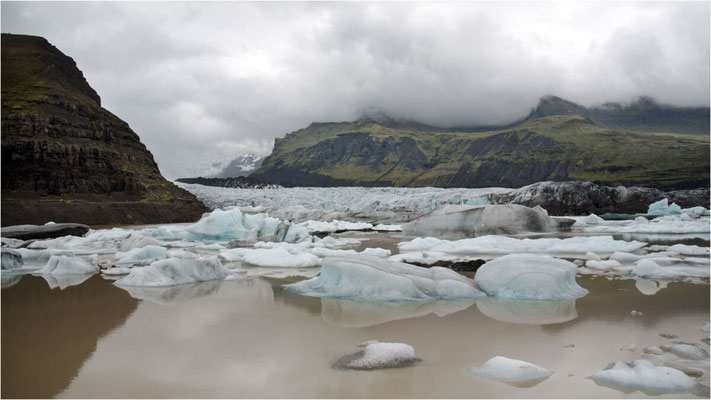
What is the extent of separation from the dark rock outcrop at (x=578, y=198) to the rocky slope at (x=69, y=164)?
24.6m

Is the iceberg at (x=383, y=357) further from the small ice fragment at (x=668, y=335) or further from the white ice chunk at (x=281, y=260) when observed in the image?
the white ice chunk at (x=281, y=260)

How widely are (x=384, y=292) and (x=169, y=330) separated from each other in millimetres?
2668

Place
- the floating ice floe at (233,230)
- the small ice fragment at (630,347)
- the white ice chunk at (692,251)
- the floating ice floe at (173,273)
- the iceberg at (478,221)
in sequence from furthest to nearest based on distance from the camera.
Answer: the iceberg at (478,221)
the floating ice floe at (233,230)
the white ice chunk at (692,251)
the floating ice floe at (173,273)
the small ice fragment at (630,347)

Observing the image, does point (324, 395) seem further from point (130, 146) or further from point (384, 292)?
point (130, 146)

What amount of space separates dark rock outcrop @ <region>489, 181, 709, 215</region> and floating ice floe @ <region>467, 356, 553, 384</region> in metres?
28.9

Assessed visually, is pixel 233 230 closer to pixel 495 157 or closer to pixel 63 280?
pixel 63 280

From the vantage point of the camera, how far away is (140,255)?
10.5 meters

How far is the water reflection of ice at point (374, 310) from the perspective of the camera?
4.94 meters

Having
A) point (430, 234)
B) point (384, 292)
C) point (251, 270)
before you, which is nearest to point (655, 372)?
point (384, 292)

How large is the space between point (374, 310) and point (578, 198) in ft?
103

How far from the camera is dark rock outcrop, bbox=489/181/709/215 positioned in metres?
31.2

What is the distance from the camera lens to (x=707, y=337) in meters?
4.16

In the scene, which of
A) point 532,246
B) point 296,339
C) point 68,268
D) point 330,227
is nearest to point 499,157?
point 330,227

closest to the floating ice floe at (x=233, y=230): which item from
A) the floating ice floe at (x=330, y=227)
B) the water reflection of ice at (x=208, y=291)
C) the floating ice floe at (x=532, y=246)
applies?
the floating ice floe at (x=532, y=246)
